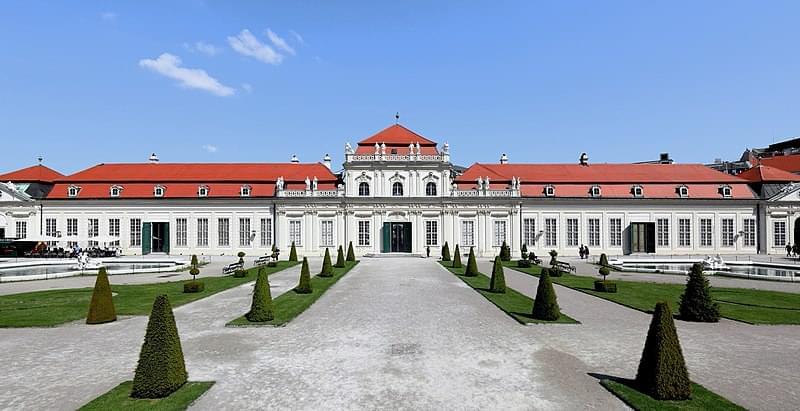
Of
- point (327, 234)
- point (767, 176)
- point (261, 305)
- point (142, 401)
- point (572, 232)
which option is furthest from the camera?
point (767, 176)

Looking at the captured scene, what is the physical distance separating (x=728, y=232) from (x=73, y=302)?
54531 millimetres

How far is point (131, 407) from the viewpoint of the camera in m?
7.95

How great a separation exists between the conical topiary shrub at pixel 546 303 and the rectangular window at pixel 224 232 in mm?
39822

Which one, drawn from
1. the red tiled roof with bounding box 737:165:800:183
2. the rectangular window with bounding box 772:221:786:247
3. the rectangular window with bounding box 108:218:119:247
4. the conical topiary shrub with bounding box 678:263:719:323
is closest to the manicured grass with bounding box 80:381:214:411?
the conical topiary shrub with bounding box 678:263:719:323

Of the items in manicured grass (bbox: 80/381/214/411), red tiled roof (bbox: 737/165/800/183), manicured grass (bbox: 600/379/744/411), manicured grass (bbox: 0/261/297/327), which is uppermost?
red tiled roof (bbox: 737/165/800/183)

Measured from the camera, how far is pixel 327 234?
160 ft

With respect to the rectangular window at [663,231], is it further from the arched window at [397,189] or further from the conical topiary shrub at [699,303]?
the conical topiary shrub at [699,303]

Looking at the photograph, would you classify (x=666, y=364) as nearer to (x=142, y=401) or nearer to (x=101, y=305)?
(x=142, y=401)

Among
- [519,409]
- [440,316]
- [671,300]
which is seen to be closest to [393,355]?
[519,409]

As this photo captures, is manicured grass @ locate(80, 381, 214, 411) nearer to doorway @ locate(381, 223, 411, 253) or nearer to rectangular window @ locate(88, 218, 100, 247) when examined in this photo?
doorway @ locate(381, 223, 411, 253)

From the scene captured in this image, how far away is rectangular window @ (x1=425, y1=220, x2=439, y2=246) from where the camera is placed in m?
48.6

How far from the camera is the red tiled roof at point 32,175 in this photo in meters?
50.3

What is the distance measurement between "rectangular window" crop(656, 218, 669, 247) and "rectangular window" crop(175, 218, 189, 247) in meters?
47.4

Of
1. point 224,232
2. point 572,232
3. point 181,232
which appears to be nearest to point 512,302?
point 572,232
